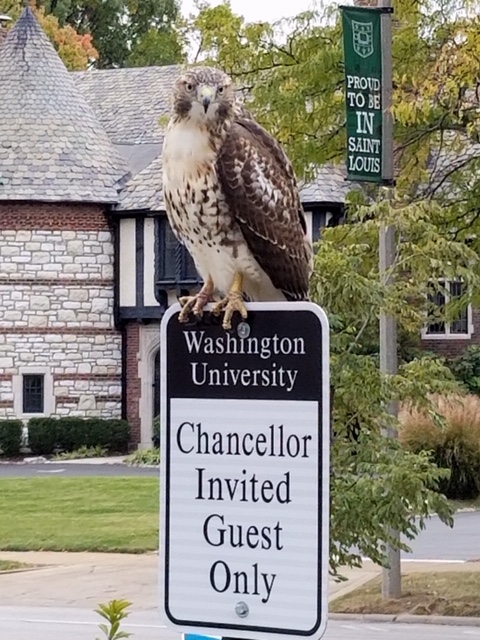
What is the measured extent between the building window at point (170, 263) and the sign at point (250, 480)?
29122 millimetres

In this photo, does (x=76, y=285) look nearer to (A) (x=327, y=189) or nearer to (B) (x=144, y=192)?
(B) (x=144, y=192)

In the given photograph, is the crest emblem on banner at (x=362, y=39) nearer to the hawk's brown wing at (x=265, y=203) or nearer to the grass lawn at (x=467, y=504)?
the hawk's brown wing at (x=265, y=203)

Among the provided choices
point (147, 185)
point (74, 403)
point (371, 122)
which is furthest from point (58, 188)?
point (371, 122)

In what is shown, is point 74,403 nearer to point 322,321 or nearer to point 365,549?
point 365,549

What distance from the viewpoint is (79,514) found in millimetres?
22219

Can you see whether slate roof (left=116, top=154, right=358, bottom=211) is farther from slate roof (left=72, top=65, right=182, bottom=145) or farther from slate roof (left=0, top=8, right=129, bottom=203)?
slate roof (left=72, top=65, right=182, bottom=145)

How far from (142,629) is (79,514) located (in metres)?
9.13

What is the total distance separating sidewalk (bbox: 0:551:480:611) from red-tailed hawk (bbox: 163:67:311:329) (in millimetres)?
9885

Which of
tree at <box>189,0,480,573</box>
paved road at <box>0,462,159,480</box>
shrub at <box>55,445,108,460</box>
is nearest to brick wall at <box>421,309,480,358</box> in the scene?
paved road at <box>0,462,159,480</box>

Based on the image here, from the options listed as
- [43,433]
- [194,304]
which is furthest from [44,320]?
[194,304]

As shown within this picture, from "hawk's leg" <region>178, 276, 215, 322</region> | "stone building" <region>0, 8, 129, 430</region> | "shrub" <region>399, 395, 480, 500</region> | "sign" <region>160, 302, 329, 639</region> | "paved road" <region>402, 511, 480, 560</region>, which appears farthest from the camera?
"stone building" <region>0, 8, 129, 430</region>

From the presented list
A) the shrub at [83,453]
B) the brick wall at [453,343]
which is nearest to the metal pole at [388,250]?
the shrub at [83,453]

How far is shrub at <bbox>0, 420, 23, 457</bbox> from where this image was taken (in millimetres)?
33219

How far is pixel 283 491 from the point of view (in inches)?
121
